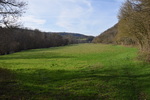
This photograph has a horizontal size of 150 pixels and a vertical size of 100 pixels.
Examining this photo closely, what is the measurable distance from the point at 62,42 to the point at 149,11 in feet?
466

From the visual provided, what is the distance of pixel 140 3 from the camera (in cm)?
1456

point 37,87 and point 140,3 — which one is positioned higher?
point 140,3

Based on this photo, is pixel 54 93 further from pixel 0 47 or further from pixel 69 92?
pixel 0 47

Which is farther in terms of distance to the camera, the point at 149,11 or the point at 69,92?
the point at 149,11

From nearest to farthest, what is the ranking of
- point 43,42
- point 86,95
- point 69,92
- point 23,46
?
point 86,95
point 69,92
point 23,46
point 43,42

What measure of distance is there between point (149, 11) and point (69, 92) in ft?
35.5

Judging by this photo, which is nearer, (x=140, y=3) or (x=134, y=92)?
(x=134, y=92)

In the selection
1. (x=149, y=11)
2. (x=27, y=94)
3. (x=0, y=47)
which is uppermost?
(x=149, y=11)

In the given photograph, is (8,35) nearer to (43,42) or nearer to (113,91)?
(113,91)

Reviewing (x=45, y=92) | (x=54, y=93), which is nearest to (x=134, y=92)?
(x=54, y=93)

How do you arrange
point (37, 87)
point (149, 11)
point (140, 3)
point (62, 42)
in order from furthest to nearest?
point (62, 42) → point (140, 3) → point (149, 11) → point (37, 87)

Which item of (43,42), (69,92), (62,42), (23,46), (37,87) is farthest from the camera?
(62,42)

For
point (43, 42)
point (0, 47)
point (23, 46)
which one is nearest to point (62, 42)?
point (43, 42)

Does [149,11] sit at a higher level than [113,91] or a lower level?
higher
